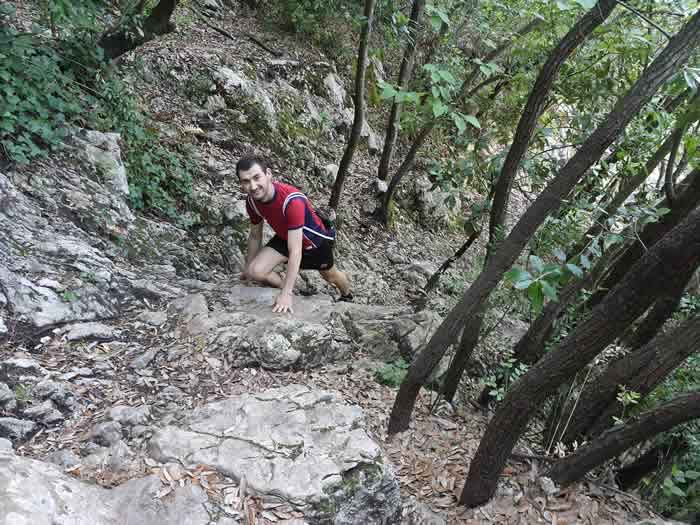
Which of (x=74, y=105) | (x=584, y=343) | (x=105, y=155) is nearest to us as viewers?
(x=584, y=343)

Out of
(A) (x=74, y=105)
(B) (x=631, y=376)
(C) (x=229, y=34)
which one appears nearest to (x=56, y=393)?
(A) (x=74, y=105)

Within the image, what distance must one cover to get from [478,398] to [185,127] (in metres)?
5.42

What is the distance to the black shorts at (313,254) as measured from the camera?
181 inches

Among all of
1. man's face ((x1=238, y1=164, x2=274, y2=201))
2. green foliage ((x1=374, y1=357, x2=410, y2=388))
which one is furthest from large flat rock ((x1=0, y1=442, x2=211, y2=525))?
man's face ((x1=238, y1=164, x2=274, y2=201))

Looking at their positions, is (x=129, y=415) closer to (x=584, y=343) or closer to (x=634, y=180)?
(x=584, y=343)

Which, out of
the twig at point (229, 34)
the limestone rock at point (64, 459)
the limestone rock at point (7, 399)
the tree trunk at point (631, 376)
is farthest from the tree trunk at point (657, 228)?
the twig at point (229, 34)

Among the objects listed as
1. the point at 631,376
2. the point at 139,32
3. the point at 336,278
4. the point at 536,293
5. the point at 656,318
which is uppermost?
the point at 139,32

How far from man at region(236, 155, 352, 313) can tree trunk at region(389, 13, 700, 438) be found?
4.33ft

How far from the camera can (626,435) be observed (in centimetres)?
266

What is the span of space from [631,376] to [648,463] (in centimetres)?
105

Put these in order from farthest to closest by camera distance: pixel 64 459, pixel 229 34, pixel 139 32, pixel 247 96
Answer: pixel 229 34
pixel 247 96
pixel 139 32
pixel 64 459

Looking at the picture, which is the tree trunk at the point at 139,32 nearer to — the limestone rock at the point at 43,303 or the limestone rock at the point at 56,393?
the limestone rock at the point at 43,303

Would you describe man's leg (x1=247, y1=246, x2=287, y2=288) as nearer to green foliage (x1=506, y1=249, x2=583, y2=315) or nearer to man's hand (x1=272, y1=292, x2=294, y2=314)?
man's hand (x1=272, y1=292, x2=294, y2=314)

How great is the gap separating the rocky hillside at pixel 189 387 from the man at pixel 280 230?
0.22 metres
